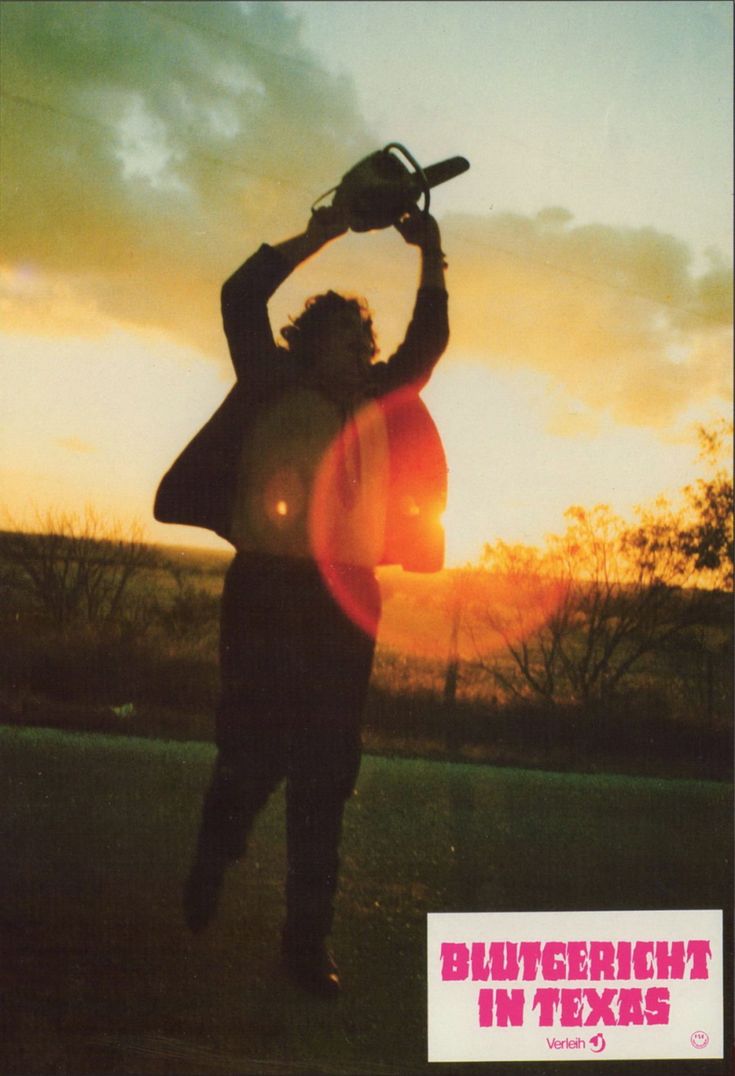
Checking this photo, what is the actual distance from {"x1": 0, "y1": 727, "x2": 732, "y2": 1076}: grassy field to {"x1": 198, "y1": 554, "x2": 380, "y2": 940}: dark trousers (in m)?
0.05

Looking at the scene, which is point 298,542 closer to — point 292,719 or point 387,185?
point 292,719

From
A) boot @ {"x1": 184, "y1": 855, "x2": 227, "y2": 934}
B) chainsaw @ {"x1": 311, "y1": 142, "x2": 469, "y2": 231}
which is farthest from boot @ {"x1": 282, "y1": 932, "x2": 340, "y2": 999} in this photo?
chainsaw @ {"x1": 311, "y1": 142, "x2": 469, "y2": 231}

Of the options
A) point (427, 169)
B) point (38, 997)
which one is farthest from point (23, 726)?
point (427, 169)

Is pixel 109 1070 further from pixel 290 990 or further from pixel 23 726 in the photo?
pixel 23 726

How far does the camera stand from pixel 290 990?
1820mm

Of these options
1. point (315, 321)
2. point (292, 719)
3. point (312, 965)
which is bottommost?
point (312, 965)

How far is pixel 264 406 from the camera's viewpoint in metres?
1.96

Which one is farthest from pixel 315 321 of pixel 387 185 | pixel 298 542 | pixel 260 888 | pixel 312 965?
pixel 312 965

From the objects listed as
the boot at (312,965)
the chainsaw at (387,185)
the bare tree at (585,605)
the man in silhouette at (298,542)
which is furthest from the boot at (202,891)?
the chainsaw at (387,185)

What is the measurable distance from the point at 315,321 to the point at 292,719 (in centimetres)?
Answer: 94

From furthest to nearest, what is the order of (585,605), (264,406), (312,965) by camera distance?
(585,605) < (264,406) < (312,965)

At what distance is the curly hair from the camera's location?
199 cm

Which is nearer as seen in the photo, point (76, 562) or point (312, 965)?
point (312, 965)

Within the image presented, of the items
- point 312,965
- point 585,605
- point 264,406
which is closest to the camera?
point 312,965
